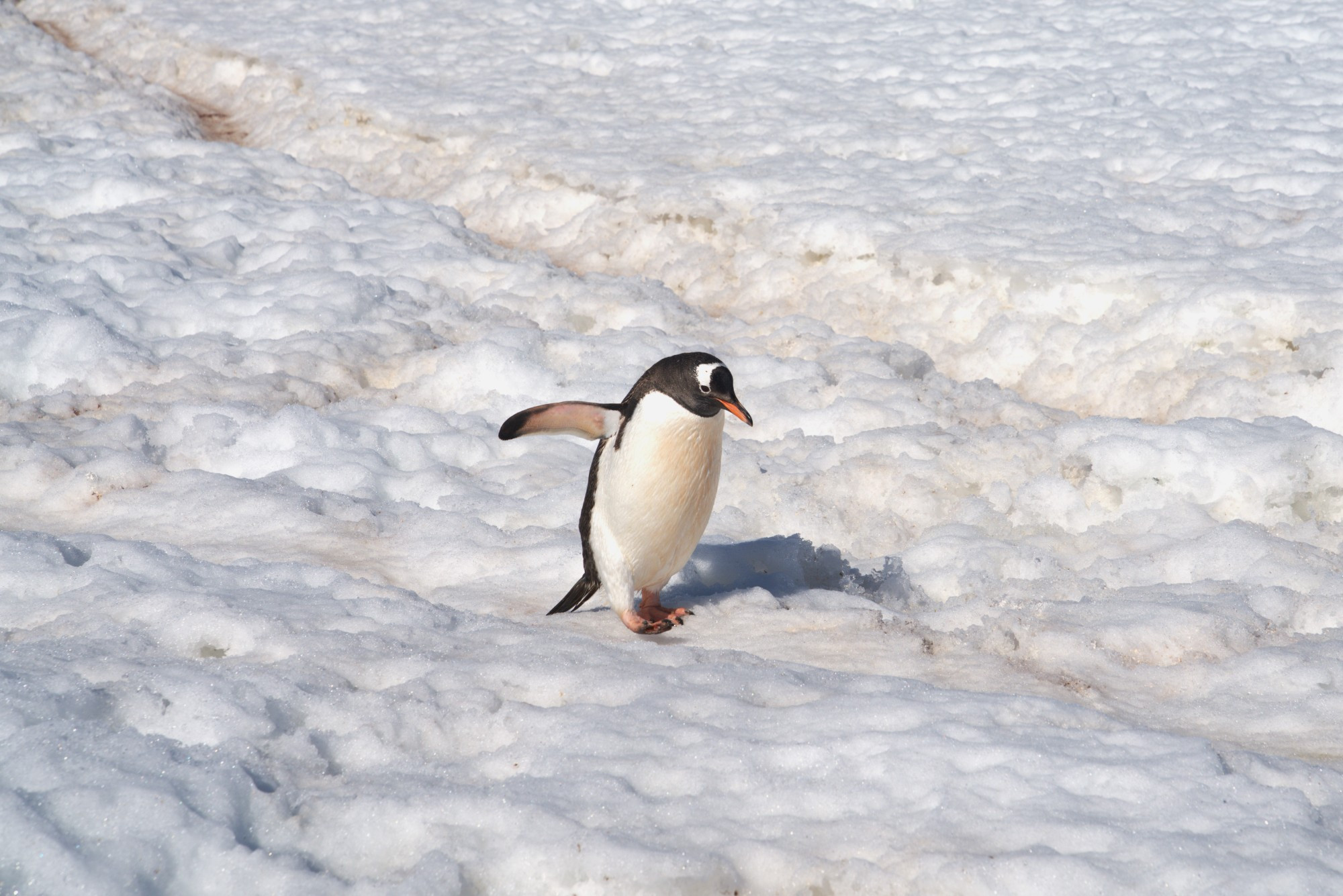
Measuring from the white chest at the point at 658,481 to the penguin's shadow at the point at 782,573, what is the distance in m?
0.56

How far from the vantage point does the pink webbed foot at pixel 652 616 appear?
3.33 meters

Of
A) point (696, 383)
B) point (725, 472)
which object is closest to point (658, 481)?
point (696, 383)

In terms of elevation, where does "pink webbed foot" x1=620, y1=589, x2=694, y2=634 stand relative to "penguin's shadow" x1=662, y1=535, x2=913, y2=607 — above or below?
above

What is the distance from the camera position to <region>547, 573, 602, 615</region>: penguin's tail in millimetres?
3479

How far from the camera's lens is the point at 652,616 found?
11.4ft

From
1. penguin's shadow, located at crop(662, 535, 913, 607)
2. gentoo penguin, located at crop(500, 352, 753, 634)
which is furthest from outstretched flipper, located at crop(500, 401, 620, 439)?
penguin's shadow, located at crop(662, 535, 913, 607)

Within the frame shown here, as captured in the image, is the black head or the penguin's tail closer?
the black head

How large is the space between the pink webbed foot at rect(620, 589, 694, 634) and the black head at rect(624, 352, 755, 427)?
0.69 meters

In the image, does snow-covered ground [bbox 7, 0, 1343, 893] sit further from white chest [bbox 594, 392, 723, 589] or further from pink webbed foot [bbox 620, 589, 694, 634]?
white chest [bbox 594, 392, 723, 589]

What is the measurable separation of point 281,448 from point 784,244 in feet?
11.6

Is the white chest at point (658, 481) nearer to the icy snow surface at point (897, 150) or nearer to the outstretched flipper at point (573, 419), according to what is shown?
the outstretched flipper at point (573, 419)

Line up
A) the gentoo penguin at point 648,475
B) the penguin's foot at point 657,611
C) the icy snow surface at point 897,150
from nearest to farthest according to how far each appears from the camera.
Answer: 1. the gentoo penguin at point 648,475
2. the penguin's foot at point 657,611
3. the icy snow surface at point 897,150

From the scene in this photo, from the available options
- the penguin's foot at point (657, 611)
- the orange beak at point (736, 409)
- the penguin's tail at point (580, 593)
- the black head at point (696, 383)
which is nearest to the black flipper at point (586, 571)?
the penguin's tail at point (580, 593)

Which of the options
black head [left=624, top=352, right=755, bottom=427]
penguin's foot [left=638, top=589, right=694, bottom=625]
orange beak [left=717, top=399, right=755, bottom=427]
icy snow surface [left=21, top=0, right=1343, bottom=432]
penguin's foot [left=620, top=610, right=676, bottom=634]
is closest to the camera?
orange beak [left=717, top=399, right=755, bottom=427]
